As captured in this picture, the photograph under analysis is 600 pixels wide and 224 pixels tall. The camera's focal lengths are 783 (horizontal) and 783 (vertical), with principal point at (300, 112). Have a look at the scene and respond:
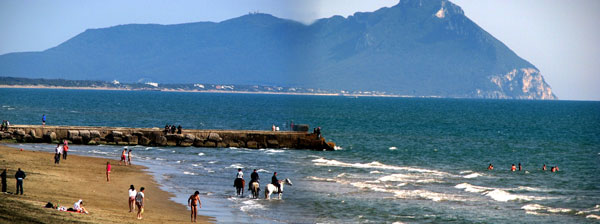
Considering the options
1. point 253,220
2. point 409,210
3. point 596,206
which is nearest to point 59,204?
point 253,220

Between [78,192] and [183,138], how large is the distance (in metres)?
37.4

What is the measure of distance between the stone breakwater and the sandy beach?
15982mm

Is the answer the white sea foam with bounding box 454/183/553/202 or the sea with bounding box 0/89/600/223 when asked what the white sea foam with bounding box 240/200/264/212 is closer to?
the sea with bounding box 0/89/600/223

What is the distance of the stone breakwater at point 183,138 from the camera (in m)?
75.4

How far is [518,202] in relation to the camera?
149ft

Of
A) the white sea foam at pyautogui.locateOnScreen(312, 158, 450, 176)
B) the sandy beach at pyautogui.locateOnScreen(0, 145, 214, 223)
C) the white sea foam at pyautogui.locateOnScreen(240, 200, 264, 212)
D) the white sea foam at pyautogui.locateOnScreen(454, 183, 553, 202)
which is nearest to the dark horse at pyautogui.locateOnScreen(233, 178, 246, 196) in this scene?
the white sea foam at pyautogui.locateOnScreen(240, 200, 264, 212)

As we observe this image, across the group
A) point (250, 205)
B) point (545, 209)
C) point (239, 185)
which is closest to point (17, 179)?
point (250, 205)

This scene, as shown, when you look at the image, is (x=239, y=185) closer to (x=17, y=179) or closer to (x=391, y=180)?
(x=17, y=179)

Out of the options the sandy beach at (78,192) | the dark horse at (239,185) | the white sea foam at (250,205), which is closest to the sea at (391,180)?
the white sea foam at (250,205)

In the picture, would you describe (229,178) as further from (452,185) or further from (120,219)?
(120,219)

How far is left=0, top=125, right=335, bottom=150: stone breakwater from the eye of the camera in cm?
7544

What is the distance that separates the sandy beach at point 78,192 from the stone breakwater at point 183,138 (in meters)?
16.0

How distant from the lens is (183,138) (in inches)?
3068

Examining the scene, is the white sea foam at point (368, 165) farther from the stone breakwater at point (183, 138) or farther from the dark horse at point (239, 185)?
the dark horse at point (239, 185)
